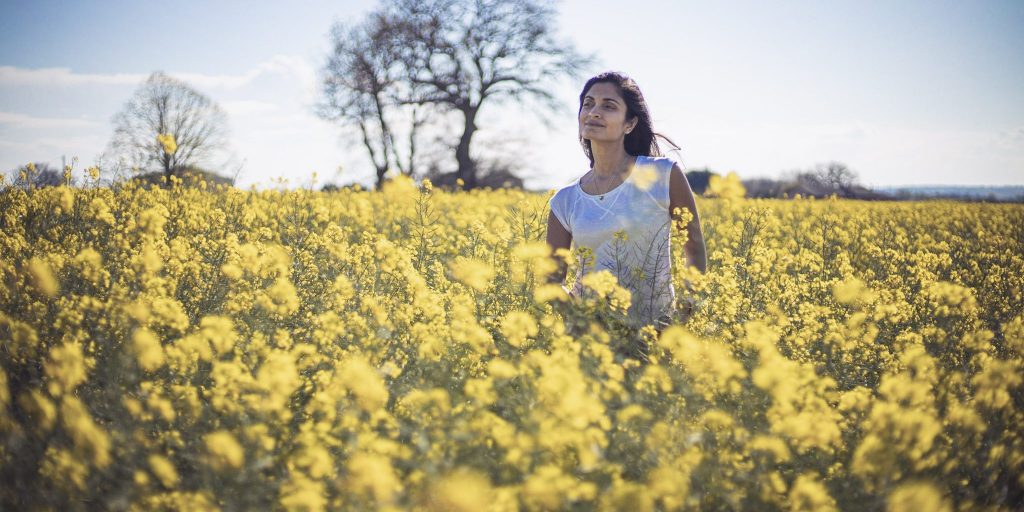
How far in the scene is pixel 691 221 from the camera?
3277mm

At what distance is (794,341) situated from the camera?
314cm

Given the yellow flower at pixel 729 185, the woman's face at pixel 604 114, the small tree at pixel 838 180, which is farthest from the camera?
the small tree at pixel 838 180

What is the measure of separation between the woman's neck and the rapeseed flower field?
90 centimetres

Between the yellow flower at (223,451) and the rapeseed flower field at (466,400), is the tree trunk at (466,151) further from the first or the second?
the yellow flower at (223,451)

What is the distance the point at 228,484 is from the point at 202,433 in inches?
11.4

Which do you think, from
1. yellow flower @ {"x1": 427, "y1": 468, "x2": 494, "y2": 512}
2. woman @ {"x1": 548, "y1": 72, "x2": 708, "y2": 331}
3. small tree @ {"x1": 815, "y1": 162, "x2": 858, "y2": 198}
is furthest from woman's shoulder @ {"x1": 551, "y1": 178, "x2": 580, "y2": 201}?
small tree @ {"x1": 815, "y1": 162, "x2": 858, "y2": 198}

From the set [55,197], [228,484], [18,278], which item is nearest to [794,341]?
[228,484]

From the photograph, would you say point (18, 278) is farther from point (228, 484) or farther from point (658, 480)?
point (658, 480)

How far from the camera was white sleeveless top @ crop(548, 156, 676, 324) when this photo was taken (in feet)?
10.9

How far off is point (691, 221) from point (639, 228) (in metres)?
0.30

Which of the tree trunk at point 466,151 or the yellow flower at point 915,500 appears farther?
the tree trunk at point 466,151

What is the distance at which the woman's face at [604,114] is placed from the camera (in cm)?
341

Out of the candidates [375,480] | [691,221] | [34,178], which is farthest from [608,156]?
[34,178]

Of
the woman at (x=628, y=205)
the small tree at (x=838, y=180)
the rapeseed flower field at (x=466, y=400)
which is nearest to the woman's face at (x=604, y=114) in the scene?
the woman at (x=628, y=205)
